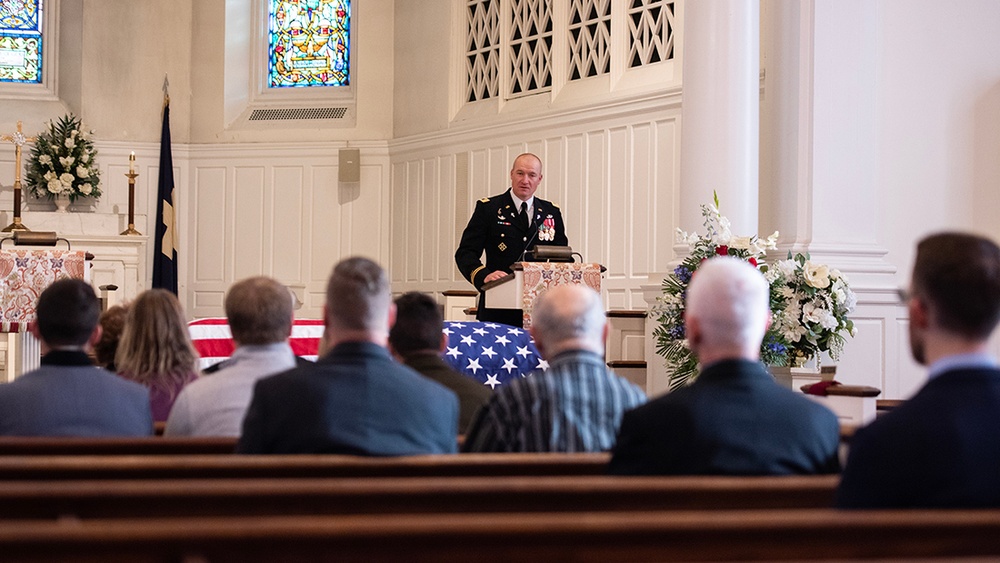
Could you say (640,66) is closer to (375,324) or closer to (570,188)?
(570,188)

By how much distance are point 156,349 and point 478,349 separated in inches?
98.4

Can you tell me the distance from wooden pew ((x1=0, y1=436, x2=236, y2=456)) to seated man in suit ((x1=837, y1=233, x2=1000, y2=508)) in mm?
1444

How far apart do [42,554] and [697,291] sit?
4.92 feet

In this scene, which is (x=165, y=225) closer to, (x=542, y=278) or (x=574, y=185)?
(x=574, y=185)

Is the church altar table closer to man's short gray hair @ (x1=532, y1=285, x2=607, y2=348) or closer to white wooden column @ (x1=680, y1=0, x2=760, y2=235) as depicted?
white wooden column @ (x1=680, y1=0, x2=760, y2=235)

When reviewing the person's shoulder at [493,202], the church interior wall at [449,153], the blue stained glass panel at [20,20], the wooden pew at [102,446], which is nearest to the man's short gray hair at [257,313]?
the wooden pew at [102,446]

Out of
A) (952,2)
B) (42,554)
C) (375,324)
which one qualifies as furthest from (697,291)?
(952,2)

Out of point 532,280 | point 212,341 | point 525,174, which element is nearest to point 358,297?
point 212,341

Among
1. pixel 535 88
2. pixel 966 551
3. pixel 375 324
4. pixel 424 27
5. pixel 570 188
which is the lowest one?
pixel 966 551

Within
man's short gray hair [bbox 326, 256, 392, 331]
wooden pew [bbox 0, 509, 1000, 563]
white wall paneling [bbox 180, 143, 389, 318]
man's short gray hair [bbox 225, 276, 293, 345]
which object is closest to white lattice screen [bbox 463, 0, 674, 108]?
white wall paneling [bbox 180, 143, 389, 318]

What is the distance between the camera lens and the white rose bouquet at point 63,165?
11.8 m

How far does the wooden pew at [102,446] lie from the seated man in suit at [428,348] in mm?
987

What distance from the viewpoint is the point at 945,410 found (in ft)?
6.73

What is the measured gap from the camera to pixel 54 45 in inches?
500
